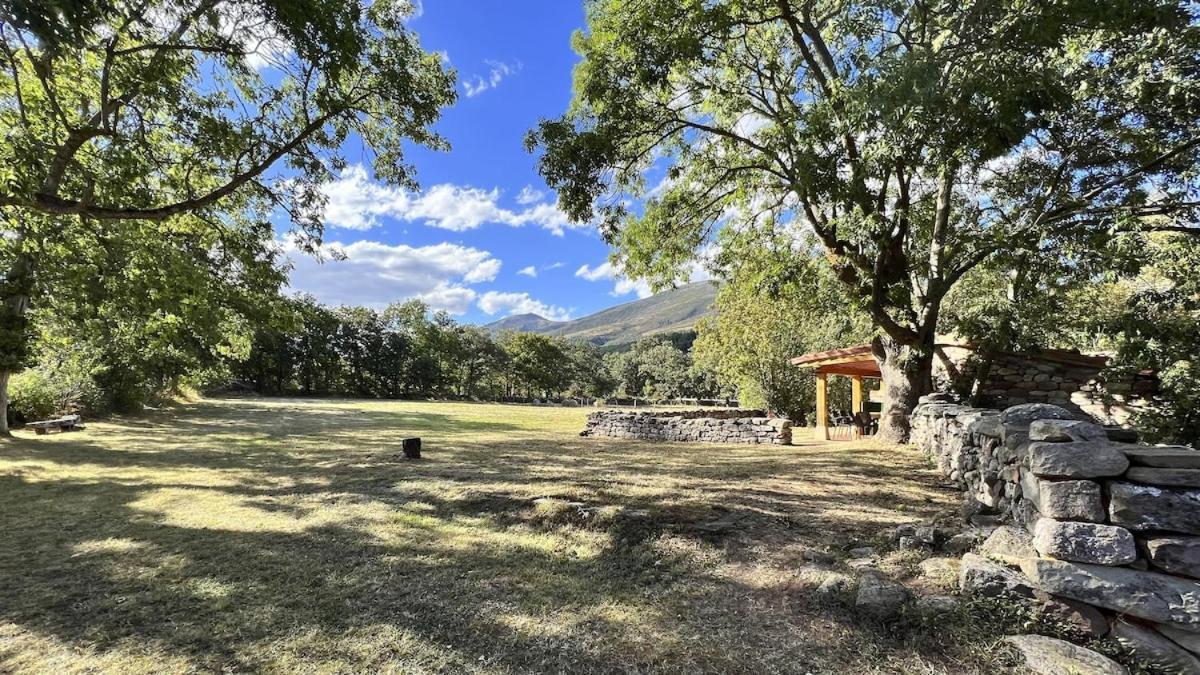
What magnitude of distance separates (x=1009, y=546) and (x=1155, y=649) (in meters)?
0.82

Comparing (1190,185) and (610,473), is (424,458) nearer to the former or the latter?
(610,473)

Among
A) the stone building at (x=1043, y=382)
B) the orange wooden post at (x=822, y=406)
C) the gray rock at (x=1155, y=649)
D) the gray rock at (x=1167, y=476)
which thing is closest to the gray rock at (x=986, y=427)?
the gray rock at (x=1167, y=476)

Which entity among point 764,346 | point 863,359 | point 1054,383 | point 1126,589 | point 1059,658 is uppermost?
point 764,346

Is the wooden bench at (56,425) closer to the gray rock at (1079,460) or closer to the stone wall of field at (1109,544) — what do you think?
the stone wall of field at (1109,544)

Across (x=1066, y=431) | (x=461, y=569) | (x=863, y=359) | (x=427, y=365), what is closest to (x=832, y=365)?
(x=863, y=359)

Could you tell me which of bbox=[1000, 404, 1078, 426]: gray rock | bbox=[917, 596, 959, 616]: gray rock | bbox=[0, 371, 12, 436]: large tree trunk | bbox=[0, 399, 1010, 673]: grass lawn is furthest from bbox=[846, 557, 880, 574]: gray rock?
bbox=[0, 371, 12, 436]: large tree trunk

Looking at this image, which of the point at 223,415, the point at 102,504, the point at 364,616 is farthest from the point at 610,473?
the point at 223,415

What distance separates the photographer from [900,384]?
34.8ft

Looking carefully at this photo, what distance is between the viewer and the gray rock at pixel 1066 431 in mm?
3008

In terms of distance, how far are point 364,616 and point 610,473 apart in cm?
480

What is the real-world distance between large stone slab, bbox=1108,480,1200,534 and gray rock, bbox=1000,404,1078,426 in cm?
77

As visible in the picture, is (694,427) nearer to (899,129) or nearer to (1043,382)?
(1043,382)

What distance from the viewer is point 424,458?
32.0 feet

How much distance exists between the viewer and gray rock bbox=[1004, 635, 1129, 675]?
2.50m
